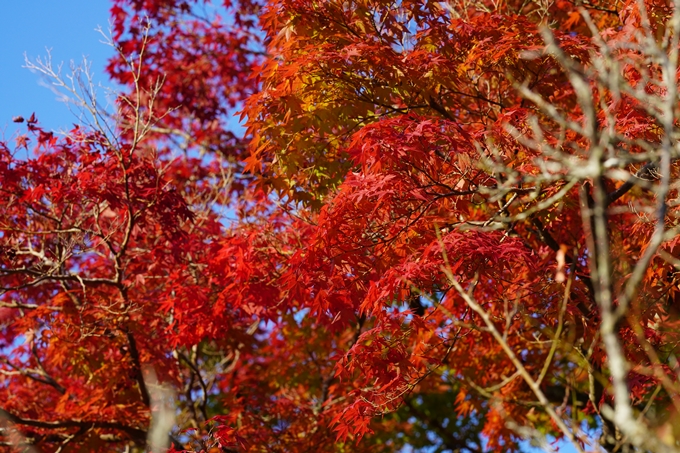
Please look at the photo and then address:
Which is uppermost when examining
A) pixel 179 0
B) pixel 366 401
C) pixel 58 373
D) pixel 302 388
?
pixel 179 0

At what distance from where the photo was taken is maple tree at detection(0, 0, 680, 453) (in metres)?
5.18

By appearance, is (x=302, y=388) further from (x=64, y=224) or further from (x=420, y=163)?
(x=420, y=163)

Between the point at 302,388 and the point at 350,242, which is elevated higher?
the point at 302,388

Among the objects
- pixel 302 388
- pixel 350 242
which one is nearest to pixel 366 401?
pixel 350 242

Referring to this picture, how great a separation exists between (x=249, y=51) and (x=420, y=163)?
818 centimetres

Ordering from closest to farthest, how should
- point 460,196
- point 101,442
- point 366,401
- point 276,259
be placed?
point 366,401, point 460,196, point 276,259, point 101,442

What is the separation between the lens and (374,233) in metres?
5.62

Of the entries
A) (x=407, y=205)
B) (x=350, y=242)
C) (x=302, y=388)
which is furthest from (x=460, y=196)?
(x=302, y=388)

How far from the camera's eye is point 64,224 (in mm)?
8078

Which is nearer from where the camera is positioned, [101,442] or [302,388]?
[101,442]

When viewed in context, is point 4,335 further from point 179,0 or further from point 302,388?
point 179,0

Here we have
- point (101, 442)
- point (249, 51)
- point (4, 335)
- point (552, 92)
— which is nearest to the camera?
point (552, 92)

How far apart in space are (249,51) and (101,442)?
714 cm

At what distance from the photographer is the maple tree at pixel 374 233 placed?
518 centimetres
